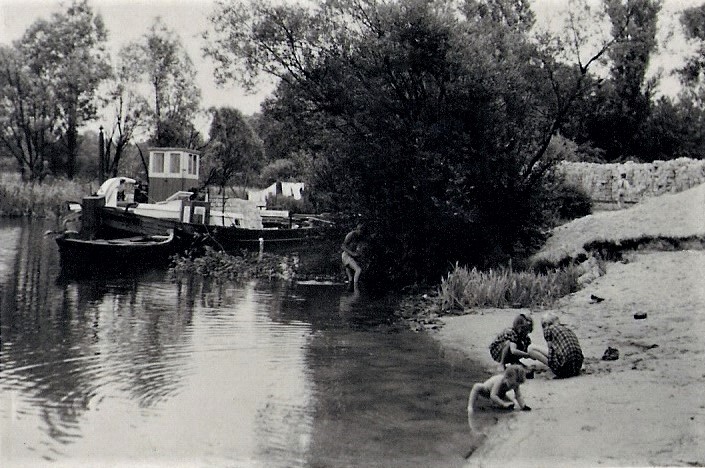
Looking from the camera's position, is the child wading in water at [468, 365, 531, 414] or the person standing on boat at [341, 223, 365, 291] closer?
the child wading in water at [468, 365, 531, 414]

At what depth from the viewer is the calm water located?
25.3 feet

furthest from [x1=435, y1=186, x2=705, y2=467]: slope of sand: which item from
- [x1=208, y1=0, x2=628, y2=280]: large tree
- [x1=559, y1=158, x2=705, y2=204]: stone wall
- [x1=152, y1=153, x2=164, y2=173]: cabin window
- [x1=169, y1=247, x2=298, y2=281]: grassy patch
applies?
[x1=152, y1=153, x2=164, y2=173]: cabin window

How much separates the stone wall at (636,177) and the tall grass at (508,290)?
10951 millimetres

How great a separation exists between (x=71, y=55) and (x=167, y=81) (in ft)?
21.3

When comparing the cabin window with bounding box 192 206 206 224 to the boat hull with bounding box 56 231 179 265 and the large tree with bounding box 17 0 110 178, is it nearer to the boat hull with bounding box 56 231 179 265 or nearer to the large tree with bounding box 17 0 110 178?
the boat hull with bounding box 56 231 179 265

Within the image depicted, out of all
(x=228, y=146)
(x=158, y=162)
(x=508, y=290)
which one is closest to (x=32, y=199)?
(x=158, y=162)

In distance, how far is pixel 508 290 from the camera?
56.0ft

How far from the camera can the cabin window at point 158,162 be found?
39406 millimetres

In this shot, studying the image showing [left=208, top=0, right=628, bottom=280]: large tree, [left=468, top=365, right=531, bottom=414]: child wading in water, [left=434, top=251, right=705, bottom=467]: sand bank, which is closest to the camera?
[left=434, top=251, right=705, bottom=467]: sand bank

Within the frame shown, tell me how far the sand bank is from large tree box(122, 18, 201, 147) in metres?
42.7

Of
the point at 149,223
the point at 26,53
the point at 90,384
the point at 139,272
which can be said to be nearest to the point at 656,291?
the point at 90,384

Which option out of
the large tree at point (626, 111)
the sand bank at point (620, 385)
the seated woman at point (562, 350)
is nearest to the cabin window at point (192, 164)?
the large tree at point (626, 111)

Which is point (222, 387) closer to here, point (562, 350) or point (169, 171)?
point (562, 350)

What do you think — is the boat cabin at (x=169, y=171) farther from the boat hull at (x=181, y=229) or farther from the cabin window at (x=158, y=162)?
the boat hull at (x=181, y=229)
